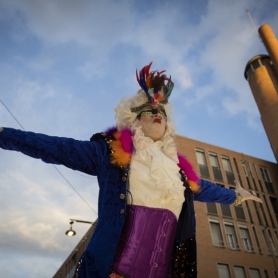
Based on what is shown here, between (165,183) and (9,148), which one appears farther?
(165,183)

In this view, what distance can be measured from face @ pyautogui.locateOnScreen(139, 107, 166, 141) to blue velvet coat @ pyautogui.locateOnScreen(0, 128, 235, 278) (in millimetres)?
514

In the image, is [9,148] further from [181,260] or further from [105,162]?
[181,260]

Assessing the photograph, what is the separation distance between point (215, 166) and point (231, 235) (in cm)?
505

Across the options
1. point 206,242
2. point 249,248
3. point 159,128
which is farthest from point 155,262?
point 249,248

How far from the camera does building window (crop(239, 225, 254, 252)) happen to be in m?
18.2

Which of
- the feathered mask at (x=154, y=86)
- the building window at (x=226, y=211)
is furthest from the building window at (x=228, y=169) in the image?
the feathered mask at (x=154, y=86)

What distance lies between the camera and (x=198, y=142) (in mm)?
21922

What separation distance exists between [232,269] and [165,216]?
16.6 m

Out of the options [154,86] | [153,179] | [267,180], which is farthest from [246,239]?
[153,179]

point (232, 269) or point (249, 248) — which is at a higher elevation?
point (249, 248)

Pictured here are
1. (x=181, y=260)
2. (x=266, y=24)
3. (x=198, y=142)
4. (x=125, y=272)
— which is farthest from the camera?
(x=266, y=24)

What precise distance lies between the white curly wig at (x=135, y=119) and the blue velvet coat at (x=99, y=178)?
1.34 feet

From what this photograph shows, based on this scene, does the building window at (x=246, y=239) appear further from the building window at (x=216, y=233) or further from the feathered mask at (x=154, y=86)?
the feathered mask at (x=154, y=86)

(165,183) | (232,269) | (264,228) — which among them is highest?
(264,228)
